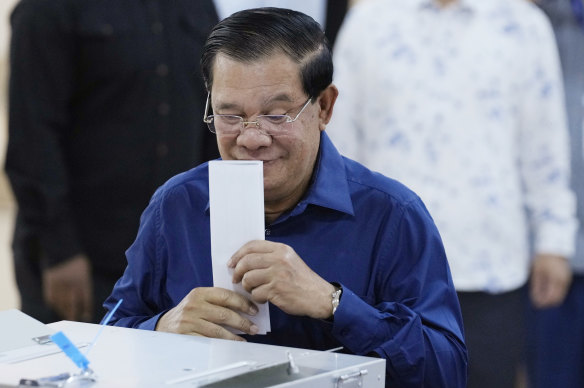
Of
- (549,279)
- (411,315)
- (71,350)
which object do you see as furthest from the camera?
(549,279)

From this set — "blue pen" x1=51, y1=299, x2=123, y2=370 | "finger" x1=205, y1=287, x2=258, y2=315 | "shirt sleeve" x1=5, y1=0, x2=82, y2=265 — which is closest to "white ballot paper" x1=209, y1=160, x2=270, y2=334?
"finger" x1=205, y1=287, x2=258, y2=315

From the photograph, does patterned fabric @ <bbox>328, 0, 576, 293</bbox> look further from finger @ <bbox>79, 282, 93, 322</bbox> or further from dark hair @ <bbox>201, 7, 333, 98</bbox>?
dark hair @ <bbox>201, 7, 333, 98</bbox>

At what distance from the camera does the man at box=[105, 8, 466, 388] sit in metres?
1.90

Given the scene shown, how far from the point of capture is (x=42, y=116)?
3.29 m

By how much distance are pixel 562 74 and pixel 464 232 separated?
2.58 ft

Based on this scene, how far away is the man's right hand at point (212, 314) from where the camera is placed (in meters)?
1.85

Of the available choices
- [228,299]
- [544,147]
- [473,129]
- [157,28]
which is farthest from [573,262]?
[228,299]

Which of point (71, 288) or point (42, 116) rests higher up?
point (42, 116)

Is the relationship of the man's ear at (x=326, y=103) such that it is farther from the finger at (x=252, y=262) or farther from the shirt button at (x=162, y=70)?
the shirt button at (x=162, y=70)

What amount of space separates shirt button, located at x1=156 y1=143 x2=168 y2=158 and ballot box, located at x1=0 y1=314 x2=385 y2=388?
1.70 m

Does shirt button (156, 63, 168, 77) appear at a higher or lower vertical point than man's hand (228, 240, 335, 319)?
higher

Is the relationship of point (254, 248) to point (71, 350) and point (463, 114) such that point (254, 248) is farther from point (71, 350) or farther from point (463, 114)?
point (463, 114)

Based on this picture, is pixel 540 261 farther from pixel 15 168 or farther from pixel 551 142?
pixel 15 168

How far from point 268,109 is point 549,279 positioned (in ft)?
6.23
